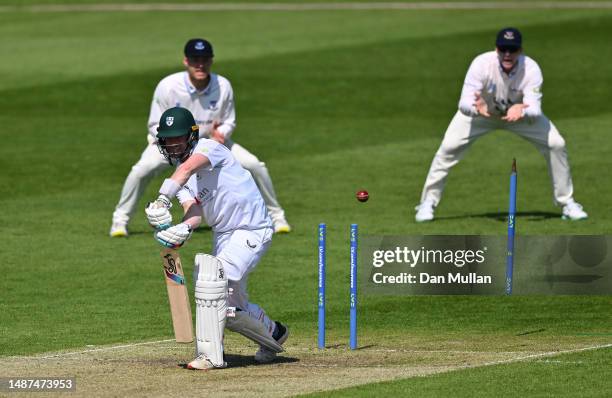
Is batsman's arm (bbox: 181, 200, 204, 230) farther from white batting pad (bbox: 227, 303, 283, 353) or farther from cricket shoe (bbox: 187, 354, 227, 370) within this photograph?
cricket shoe (bbox: 187, 354, 227, 370)

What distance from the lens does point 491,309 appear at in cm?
1278

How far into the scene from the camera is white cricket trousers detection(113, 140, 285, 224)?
623 inches

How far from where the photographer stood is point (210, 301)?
9.70 meters

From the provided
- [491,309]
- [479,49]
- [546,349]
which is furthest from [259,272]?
[479,49]

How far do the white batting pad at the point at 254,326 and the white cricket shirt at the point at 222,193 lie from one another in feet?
2.06

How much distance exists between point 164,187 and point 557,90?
1825cm

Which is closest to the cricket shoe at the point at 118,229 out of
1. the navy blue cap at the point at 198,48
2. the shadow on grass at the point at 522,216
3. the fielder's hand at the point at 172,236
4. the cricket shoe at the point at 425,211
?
the navy blue cap at the point at 198,48

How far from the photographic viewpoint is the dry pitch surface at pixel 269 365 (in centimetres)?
933

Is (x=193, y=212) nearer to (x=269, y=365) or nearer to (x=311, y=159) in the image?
(x=269, y=365)

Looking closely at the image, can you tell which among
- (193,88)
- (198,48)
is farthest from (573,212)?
(198,48)

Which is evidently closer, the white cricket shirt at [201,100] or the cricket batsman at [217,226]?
the cricket batsman at [217,226]

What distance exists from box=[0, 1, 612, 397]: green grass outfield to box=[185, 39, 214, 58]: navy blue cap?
7.03 ft

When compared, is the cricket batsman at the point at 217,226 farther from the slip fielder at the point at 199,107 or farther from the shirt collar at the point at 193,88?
the shirt collar at the point at 193,88

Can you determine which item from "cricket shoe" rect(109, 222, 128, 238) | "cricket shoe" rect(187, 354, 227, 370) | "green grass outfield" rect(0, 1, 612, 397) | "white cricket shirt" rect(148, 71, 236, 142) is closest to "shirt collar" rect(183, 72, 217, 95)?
"white cricket shirt" rect(148, 71, 236, 142)
